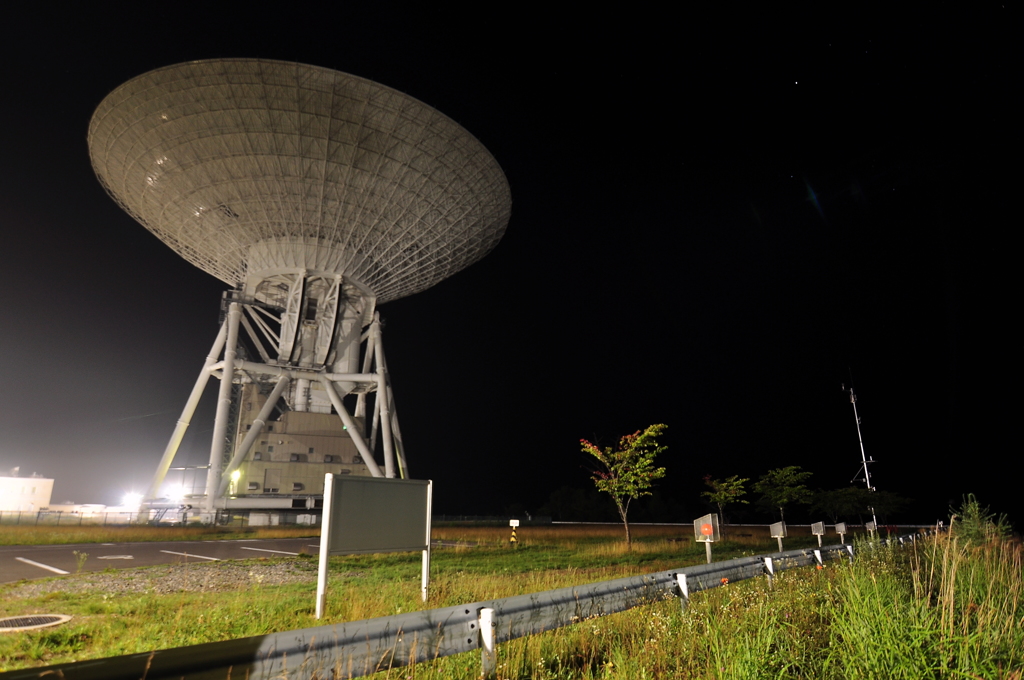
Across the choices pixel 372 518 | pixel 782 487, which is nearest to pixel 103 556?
pixel 372 518

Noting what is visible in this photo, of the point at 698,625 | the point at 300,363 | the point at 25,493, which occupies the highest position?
the point at 300,363

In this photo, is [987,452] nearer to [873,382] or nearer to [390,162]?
[873,382]

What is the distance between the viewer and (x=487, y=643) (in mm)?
3996

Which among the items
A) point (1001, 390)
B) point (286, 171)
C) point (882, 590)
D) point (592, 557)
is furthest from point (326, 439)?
point (1001, 390)

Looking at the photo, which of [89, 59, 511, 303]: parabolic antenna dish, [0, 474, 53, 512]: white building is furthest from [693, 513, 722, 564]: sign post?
[0, 474, 53, 512]: white building

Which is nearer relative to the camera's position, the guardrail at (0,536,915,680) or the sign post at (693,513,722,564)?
the guardrail at (0,536,915,680)

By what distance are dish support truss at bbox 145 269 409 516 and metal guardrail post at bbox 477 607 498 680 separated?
1435 inches

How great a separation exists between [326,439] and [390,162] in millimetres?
23372

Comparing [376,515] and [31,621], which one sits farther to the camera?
[376,515]

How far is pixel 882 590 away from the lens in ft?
18.5

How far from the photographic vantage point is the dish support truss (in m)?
36.8

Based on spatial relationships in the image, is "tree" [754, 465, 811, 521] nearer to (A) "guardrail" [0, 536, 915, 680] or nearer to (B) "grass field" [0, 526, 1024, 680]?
(B) "grass field" [0, 526, 1024, 680]

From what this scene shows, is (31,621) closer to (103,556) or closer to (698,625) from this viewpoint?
(698,625)

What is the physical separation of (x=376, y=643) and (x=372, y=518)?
14.5 ft
